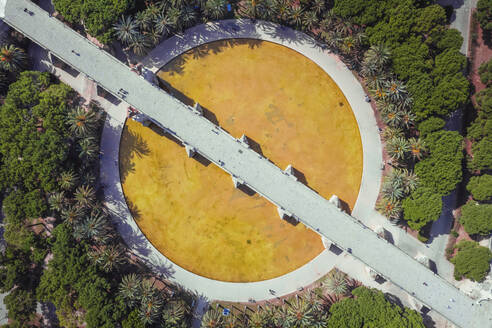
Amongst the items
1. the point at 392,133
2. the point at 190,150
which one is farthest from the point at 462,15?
the point at 190,150

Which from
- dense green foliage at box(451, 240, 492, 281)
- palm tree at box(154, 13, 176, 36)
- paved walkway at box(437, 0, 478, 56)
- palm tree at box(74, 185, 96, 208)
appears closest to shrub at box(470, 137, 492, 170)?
dense green foliage at box(451, 240, 492, 281)

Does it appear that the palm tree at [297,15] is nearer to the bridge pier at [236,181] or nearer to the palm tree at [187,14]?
the palm tree at [187,14]

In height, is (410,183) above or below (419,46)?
below

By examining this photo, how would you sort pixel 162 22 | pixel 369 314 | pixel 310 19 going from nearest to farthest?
pixel 369 314 → pixel 162 22 → pixel 310 19

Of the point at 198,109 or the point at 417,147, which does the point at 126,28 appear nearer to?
the point at 198,109

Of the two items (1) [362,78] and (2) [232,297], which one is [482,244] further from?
(2) [232,297]

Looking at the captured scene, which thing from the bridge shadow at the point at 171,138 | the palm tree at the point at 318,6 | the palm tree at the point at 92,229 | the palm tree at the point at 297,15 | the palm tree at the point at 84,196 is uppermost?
the palm tree at the point at 318,6

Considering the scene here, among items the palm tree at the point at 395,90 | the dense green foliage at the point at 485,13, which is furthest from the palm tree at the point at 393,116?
the dense green foliage at the point at 485,13
